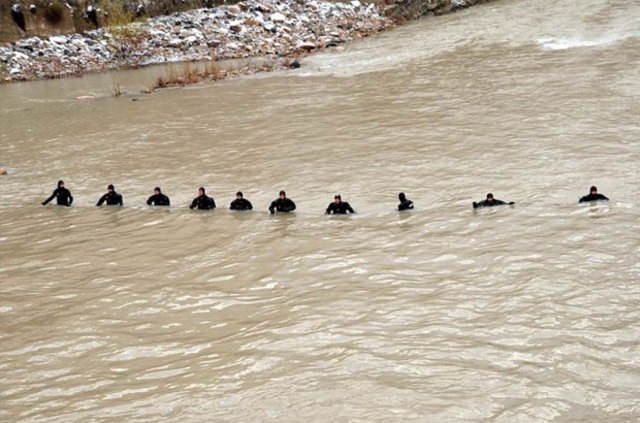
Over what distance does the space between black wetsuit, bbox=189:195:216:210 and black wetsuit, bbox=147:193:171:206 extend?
2.90ft

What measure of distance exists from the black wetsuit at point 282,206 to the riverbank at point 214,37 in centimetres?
2663

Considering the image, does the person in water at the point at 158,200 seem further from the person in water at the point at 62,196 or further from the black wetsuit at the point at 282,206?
the black wetsuit at the point at 282,206

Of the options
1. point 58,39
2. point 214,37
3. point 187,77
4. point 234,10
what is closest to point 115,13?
point 58,39

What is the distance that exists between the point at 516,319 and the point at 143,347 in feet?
18.3

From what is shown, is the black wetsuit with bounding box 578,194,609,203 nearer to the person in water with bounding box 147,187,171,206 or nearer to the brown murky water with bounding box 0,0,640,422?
the brown murky water with bounding box 0,0,640,422

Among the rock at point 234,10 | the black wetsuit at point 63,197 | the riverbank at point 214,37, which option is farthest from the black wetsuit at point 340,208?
the rock at point 234,10

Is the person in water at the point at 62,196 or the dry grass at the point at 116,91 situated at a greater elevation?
the dry grass at the point at 116,91

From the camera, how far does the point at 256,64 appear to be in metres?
43.2

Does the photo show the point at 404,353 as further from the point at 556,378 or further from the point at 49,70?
the point at 49,70

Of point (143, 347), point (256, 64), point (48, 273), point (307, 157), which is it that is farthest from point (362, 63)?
point (143, 347)

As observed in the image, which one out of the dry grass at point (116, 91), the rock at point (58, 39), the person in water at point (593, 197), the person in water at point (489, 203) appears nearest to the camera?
the person in water at point (593, 197)

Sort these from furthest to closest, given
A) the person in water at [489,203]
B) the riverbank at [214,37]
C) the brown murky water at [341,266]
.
A: 1. the riverbank at [214,37]
2. the person in water at [489,203]
3. the brown murky water at [341,266]

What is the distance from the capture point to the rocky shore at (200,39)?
46.5 meters

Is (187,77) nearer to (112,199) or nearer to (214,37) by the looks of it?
(214,37)
